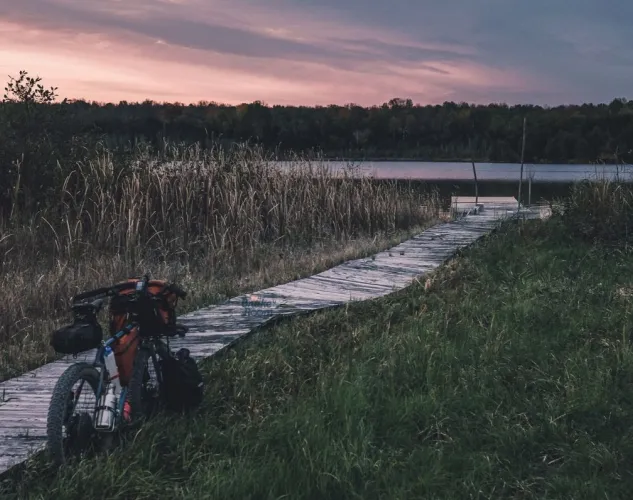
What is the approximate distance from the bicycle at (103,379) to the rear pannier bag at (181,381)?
0.06m

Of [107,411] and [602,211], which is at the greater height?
[602,211]

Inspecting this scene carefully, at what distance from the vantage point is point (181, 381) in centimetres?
356

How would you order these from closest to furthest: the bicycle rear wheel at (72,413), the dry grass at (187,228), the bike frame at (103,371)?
1. the bicycle rear wheel at (72,413)
2. the bike frame at (103,371)
3. the dry grass at (187,228)

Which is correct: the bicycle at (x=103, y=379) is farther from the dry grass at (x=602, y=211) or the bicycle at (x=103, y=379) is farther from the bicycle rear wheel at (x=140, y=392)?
the dry grass at (x=602, y=211)

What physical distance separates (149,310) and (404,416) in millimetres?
1349

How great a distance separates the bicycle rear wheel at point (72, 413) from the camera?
2957 mm

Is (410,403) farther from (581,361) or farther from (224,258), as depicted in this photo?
(224,258)

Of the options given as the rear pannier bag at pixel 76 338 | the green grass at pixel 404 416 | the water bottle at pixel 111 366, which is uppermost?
the rear pannier bag at pixel 76 338

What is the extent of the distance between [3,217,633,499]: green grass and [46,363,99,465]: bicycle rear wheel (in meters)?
0.10

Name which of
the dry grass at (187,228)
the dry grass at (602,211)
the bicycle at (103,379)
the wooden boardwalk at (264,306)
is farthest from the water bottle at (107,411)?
the dry grass at (602,211)

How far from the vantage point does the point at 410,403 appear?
3.87 m

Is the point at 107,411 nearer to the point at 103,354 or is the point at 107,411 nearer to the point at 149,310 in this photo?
the point at 103,354

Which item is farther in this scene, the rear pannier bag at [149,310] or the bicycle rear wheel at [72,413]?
the rear pannier bag at [149,310]

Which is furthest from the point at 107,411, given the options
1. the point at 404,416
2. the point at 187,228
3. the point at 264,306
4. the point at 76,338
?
the point at 187,228
